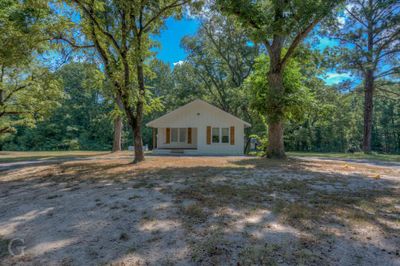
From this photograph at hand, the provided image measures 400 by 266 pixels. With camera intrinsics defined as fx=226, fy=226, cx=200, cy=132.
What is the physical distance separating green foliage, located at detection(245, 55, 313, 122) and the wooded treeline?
57 millimetres

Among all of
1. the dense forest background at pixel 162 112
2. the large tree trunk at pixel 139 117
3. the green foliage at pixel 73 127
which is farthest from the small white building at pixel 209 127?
the green foliage at pixel 73 127

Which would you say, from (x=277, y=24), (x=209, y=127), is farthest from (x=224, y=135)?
(x=277, y=24)

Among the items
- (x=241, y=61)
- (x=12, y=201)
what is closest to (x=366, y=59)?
(x=241, y=61)

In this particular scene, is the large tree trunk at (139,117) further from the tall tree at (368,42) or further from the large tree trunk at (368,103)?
the large tree trunk at (368,103)

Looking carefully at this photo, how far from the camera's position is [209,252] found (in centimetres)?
238

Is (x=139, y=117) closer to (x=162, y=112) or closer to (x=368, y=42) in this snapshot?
(x=368, y=42)

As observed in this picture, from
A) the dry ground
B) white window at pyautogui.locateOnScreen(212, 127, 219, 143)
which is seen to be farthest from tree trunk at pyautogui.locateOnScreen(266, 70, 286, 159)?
white window at pyautogui.locateOnScreen(212, 127, 219, 143)

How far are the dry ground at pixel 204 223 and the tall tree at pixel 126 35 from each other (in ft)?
14.9

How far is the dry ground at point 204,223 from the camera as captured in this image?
7.72 ft

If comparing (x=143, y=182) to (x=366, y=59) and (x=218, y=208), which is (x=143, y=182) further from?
(x=366, y=59)

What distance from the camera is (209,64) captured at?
2591 centimetres

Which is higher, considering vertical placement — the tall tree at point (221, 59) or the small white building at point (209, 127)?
the tall tree at point (221, 59)

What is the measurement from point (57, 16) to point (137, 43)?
3211 millimetres

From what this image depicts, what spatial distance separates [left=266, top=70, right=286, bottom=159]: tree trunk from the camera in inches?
399
